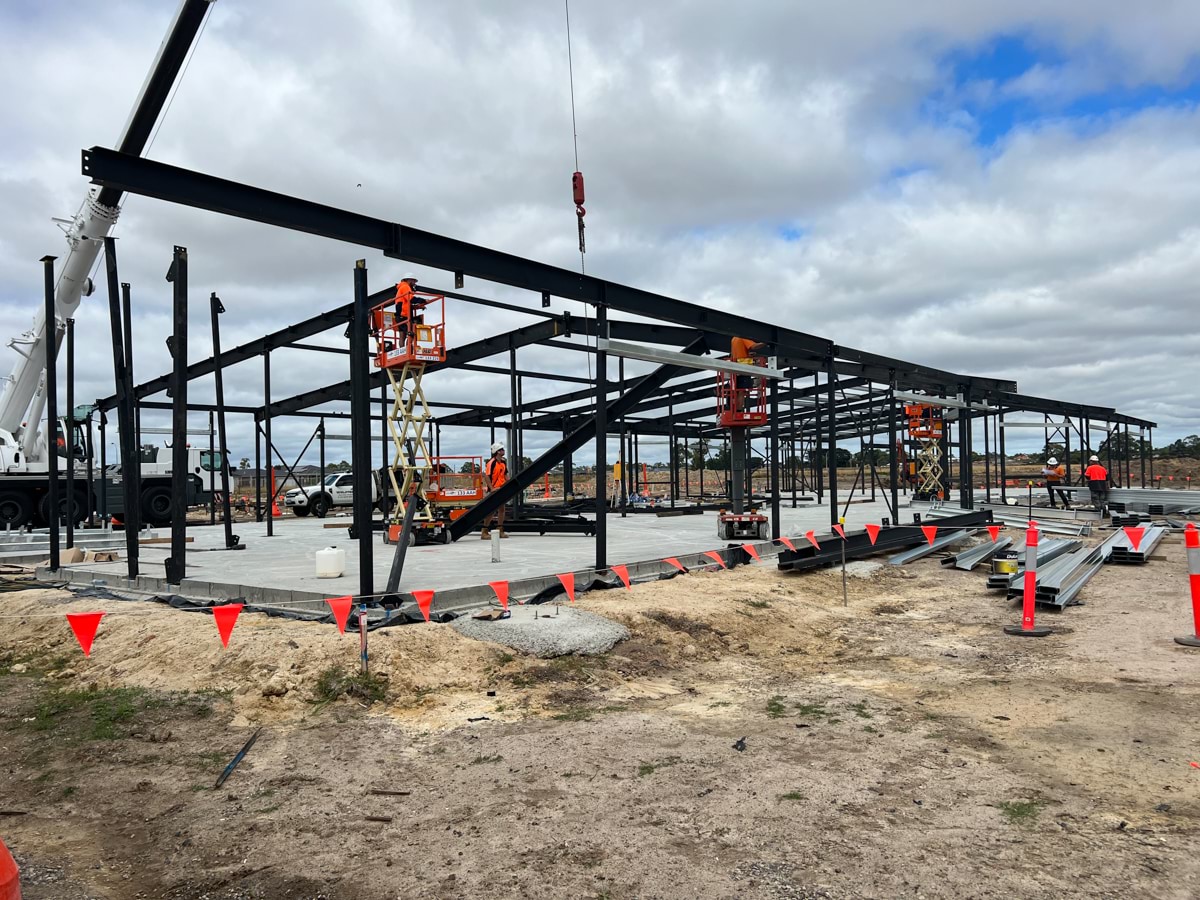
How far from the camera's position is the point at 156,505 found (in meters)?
24.1

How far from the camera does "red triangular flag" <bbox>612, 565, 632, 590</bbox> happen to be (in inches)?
407

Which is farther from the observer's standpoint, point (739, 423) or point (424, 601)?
point (739, 423)

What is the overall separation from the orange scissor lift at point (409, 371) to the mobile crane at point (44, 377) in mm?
4910

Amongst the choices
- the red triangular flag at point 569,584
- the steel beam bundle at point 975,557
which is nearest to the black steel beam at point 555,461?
the red triangular flag at point 569,584

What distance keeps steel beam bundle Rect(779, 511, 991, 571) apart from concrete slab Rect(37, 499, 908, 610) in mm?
1533

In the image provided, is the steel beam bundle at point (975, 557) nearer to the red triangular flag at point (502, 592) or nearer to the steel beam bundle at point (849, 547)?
the steel beam bundle at point (849, 547)

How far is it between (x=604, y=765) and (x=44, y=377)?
21.4 metres

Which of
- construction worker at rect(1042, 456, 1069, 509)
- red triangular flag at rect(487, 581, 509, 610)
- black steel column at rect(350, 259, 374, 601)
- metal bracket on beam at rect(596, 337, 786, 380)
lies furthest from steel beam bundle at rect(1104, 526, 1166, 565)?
black steel column at rect(350, 259, 374, 601)

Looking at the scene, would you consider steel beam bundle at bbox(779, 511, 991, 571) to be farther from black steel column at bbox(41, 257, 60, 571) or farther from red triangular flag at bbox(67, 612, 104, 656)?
black steel column at bbox(41, 257, 60, 571)

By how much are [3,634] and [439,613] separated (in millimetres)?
4869

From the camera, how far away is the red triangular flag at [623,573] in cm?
1034

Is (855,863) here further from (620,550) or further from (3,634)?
(620,550)

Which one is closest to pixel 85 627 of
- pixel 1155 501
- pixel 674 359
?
pixel 674 359

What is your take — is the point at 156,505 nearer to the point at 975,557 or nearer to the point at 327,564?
the point at 327,564
